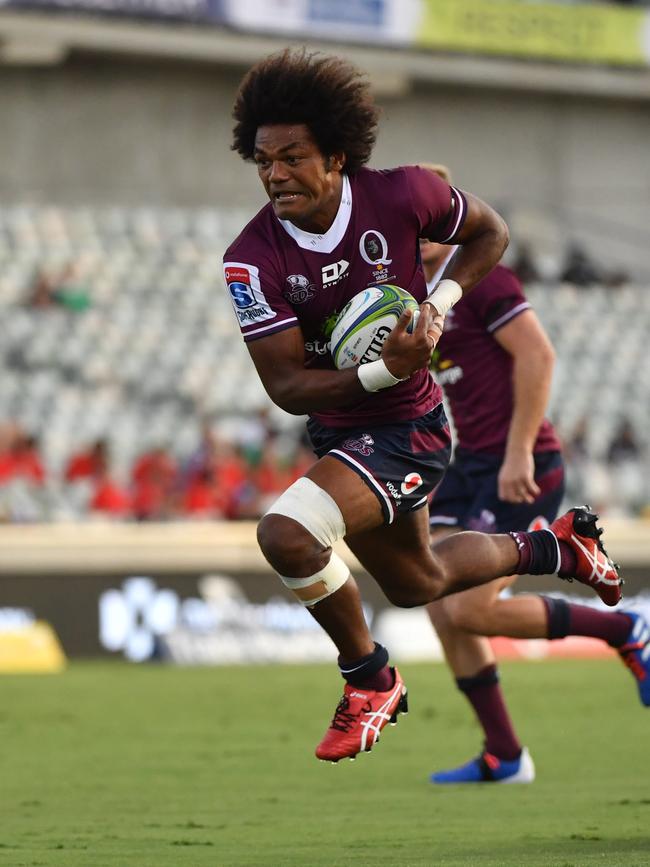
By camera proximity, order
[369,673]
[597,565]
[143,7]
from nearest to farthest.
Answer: [369,673], [597,565], [143,7]

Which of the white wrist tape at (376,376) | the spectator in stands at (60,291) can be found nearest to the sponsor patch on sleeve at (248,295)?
the white wrist tape at (376,376)

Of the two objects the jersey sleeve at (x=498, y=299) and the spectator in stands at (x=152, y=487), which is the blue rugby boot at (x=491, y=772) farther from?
the spectator in stands at (x=152, y=487)

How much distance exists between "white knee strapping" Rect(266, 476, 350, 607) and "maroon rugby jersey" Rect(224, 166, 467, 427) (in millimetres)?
420

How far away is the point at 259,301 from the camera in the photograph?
5.62 meters

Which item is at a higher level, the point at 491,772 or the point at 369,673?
the point at 369,673

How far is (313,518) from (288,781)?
8.21 feet

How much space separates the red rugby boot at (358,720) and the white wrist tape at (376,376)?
1083 mm

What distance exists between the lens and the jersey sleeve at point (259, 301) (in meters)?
5.62

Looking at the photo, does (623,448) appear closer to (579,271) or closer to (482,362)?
(579,271)

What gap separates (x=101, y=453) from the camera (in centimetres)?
1591

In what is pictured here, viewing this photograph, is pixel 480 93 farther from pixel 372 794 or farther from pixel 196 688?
pixel 372 794

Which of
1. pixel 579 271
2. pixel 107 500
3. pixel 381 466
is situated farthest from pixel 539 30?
pixel 381 466

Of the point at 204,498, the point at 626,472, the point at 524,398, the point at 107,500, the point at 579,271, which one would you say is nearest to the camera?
the point at 524,398

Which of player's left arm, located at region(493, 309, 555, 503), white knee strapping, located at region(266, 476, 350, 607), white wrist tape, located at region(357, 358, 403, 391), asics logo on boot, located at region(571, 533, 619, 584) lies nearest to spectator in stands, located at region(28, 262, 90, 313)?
player's left arm, located at region(493, 309, 555, 503)
